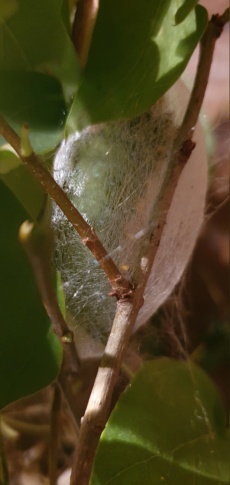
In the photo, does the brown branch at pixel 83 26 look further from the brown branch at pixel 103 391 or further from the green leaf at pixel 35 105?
the brown branch at pixel 103 391

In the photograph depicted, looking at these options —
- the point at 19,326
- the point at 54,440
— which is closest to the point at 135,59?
the point at 19,326

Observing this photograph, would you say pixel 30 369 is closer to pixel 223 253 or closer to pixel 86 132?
pixel 86 132

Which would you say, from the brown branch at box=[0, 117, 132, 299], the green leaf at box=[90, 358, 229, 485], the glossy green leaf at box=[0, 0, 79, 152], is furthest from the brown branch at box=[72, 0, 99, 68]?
the green leaf at box=[90, 358, 229, 485]

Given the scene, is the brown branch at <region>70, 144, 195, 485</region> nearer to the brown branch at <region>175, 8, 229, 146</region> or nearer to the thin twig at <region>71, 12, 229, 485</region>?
the thin twig at <region>71, 12, 229, 485</region>

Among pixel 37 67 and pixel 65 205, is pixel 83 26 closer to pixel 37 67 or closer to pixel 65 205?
pixel 37 67

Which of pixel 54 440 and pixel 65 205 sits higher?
pixel 65 205

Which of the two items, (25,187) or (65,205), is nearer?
(65,205)

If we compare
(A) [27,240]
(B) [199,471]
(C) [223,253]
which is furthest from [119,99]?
(C) [223,253]
